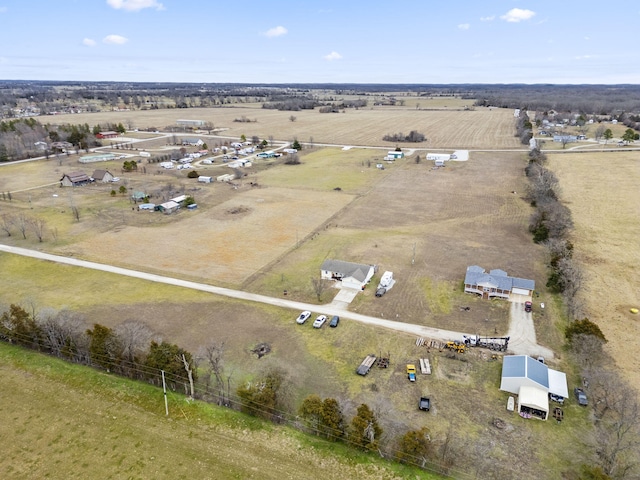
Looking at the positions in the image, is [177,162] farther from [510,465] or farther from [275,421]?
[510,465]

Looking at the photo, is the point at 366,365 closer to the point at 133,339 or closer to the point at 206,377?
the point at 206,377

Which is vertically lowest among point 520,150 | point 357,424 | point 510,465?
point 510,465

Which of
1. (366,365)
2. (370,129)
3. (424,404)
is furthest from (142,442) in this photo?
(370,129)

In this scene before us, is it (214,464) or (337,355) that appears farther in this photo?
(337,355)

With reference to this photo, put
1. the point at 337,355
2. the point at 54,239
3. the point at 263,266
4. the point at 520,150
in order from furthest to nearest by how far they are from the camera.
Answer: the point at 520,150 < the point at 54,239 < the point at 263,266 < the point at 337,355

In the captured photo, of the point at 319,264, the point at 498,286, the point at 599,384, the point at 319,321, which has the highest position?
the point at 498,286

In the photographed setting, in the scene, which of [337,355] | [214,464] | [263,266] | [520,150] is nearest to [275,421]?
[214,464]
